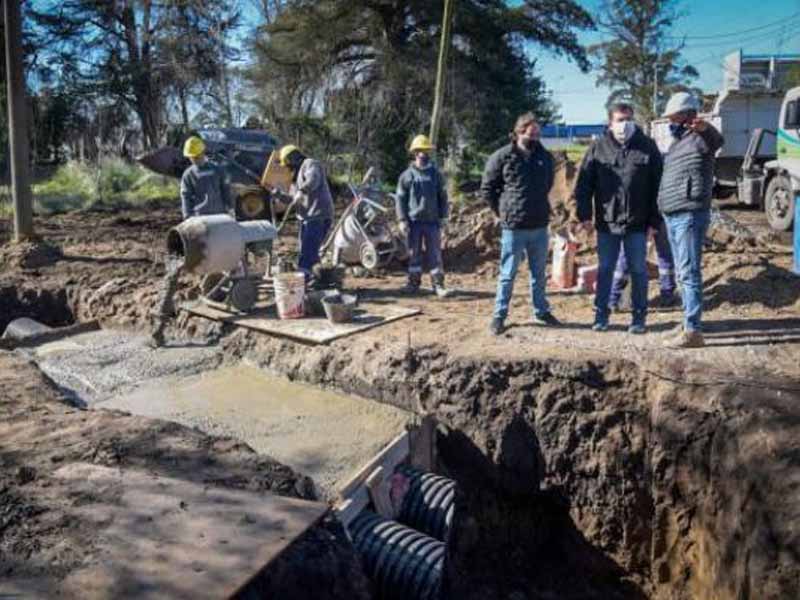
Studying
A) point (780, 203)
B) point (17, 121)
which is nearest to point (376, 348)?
point (17, 121)

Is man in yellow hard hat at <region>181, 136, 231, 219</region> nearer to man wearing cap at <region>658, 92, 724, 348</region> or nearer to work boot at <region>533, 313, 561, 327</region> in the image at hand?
work boot at <region>533, 313, 561, 327</region>

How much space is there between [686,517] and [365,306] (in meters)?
3.57

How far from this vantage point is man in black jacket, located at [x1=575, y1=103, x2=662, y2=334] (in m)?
5.48

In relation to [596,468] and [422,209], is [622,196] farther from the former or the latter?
[422,209]

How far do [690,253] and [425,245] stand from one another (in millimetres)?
3182

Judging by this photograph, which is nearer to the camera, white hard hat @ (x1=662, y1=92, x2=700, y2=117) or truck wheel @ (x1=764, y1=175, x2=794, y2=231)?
white hard hat @ (x1=662, y1=92, x2=700, y2=117)

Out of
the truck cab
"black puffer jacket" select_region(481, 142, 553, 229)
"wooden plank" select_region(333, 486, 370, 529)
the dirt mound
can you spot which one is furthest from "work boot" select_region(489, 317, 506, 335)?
the dirt mound

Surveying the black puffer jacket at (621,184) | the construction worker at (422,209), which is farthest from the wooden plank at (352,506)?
the construction worker at (422,209)

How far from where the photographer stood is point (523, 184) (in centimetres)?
573

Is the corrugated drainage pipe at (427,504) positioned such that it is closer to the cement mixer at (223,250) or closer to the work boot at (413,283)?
the cement mixer at (223,250)

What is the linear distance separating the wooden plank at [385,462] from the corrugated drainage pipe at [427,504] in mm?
113

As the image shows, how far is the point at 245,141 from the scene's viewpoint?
1468 cm

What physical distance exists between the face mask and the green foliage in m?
14.1

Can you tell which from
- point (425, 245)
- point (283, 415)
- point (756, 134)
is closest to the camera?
point (283, 415)
